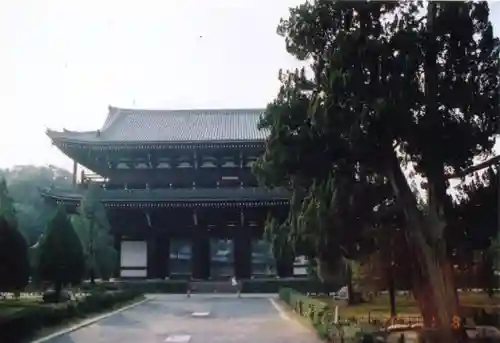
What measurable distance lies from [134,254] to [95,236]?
4501 mm

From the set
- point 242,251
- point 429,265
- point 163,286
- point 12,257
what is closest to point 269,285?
point 242,251

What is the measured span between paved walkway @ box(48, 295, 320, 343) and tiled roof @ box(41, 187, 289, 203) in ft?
15.0

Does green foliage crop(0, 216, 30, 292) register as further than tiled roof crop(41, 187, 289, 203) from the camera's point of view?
No

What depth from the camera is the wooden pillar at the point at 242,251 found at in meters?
20.3

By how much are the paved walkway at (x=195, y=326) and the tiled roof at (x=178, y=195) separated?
15.0 feet

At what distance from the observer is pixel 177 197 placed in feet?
64.8

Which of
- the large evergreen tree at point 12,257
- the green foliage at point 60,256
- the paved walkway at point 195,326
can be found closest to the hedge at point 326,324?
the paved walkway at point 195,326

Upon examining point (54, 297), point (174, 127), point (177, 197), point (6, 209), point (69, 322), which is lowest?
point (69, 322)

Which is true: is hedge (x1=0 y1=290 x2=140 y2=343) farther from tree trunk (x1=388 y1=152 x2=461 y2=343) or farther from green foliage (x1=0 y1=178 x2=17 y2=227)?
tree trunk (x1=388 y1=152 x2=461 y2=343)

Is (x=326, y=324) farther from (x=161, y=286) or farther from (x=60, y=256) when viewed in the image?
(x=161, y=286)

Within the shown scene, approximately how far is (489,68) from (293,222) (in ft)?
9.75

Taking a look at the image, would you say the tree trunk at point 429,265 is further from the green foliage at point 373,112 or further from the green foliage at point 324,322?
the green foliage at point 324,322

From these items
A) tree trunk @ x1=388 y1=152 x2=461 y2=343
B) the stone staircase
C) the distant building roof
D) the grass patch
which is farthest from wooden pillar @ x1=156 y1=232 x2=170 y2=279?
tree trunk @ x1=388 y1=152 x2=461 y2=343

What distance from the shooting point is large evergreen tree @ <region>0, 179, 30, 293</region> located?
1070cm
